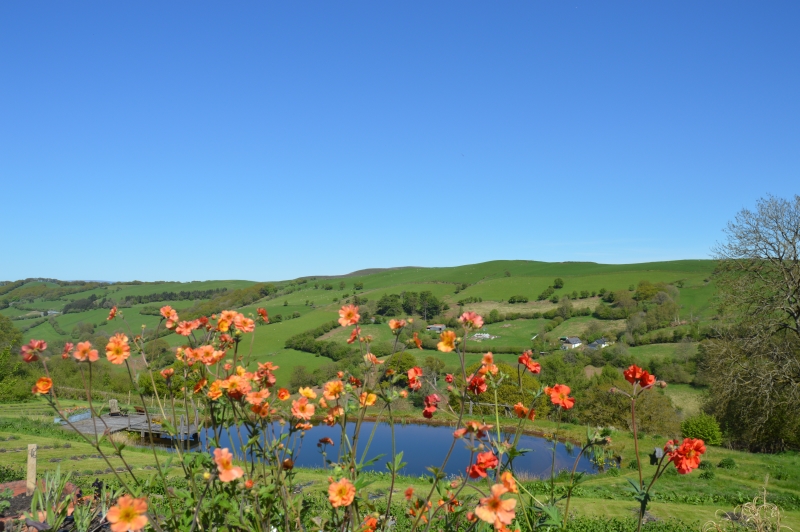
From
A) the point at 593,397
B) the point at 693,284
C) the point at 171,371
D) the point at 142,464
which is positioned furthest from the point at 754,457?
the point at 693,284

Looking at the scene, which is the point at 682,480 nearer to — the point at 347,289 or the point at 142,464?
the point at 142,464

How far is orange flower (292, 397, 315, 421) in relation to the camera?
189 cm

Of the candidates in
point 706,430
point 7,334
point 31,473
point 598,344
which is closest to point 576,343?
point 598,344

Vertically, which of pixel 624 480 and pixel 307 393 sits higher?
pixel 307 393

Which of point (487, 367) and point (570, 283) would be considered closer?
point (487, 367)

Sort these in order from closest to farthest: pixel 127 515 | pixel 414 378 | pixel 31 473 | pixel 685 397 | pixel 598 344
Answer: pixel 127 515
pixel 414 378
pixel 31 473
pixel 685 397
pixel 598 344

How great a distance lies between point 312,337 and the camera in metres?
49.9

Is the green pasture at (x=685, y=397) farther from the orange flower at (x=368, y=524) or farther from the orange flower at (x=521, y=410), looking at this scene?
the orange flower at (x=368, y=524)

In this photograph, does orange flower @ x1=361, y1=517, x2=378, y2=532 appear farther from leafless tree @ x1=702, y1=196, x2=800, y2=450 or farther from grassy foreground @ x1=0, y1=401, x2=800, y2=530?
leafless tree @ x1=702, y1=196, x2=800, y2=450

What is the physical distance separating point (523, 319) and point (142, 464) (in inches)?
1952

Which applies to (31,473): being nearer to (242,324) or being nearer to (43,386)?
(43,386)

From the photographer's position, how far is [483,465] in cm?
175

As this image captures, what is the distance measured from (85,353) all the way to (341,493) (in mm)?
1109

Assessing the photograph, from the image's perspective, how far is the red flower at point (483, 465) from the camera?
67.5 inches
